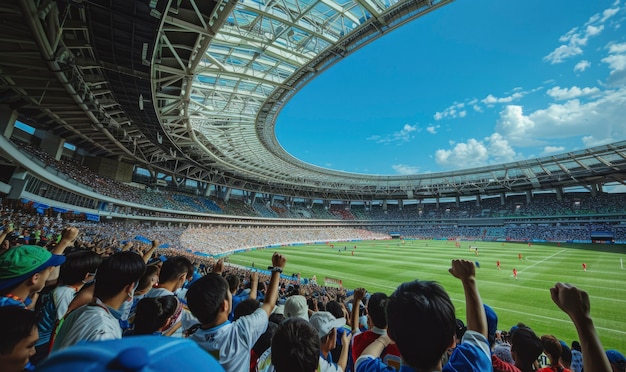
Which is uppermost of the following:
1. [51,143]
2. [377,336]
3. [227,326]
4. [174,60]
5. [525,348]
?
[174,60]

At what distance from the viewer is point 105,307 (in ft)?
7.76

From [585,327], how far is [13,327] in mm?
4092

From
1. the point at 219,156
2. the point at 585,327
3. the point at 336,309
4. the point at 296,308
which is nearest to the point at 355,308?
the point at 296,308

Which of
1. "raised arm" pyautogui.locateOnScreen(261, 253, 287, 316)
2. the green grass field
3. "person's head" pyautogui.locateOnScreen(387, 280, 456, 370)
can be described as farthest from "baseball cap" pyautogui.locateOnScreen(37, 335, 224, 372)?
the green grass field

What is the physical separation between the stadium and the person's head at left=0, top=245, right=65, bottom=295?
524cm

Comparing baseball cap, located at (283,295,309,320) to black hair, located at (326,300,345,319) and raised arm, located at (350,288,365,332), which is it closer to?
raised arm, located at (350,288,365,332)

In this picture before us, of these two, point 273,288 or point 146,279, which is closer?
point 273,288

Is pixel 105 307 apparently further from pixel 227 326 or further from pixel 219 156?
pixel 219 156

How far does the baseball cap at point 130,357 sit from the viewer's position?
25.1 inches

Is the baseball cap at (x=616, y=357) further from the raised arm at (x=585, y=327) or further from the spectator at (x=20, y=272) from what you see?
the spectator at (x=20, y=272)

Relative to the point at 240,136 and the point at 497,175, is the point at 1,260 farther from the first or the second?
the point at 497,175

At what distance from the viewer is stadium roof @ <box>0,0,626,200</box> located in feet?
36.4

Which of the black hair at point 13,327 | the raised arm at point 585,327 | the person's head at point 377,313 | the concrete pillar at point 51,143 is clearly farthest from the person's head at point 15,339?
the concrete pillar at point 51,143

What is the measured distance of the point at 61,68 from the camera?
13539 mm
